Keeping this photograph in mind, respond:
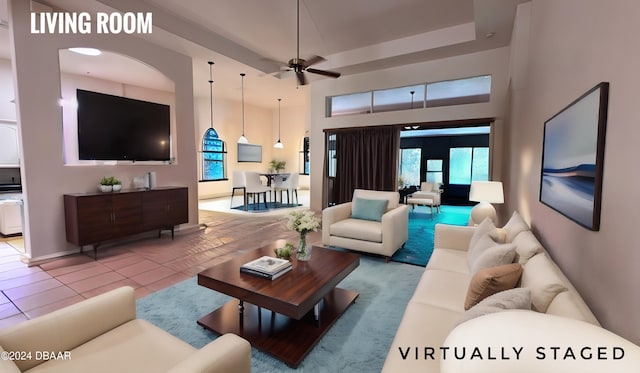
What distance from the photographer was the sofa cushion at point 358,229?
3.60 m

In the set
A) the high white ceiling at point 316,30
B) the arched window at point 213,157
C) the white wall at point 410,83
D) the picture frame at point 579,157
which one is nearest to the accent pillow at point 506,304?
the picture frame at point 579,157

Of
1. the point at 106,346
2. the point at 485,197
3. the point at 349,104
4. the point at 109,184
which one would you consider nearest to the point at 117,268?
the point at 109,184

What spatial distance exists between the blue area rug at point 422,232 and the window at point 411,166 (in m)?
1.99

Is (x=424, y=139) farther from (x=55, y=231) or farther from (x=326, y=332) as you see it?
(x=55, y=231)

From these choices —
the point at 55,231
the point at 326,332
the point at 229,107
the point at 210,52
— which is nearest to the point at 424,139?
the point at 229,107

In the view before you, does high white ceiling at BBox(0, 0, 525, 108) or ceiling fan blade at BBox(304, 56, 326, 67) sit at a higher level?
high white ceiling at BBox(0, 0, 525, 108)

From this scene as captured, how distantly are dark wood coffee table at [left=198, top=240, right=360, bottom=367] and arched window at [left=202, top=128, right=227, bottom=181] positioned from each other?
7437mm

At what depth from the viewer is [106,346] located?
1296mm

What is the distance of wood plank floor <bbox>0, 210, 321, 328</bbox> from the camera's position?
2.62m

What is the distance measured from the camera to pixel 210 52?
16.2 ft

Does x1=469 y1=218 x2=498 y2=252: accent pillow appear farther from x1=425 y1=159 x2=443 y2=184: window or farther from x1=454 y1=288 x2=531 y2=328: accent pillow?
x1=425 y1=159 x2=443 y2=184: window

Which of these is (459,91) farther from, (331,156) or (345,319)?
(345,319)

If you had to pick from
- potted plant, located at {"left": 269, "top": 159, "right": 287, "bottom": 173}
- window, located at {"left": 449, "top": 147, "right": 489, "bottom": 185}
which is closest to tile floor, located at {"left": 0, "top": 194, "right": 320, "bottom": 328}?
potted plant, located at {"left": 269, "top": 159, "right": 287, "bottom": 173}

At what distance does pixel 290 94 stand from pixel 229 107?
236 cm
